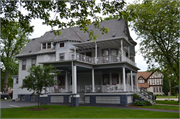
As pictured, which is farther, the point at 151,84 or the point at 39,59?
the point at 151,84

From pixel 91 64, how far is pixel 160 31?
10.7 metres

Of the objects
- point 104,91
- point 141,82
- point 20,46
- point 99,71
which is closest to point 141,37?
point 99,71

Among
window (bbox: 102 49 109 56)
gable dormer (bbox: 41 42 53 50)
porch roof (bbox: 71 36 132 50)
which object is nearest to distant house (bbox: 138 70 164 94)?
window (bbox: 102 49 109 56)

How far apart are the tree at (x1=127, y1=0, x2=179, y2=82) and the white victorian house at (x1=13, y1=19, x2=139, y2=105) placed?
2.34m

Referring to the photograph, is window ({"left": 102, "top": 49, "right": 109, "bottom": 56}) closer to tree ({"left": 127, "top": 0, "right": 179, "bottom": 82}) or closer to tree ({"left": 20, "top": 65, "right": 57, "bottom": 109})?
tree ({"left": 127, "top": 0, "right": 179, "bottom": 82})

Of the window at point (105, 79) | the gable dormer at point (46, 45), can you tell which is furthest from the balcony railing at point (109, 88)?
the gable dormer at point (46, 45)

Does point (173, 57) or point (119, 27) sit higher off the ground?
point (119, 27)

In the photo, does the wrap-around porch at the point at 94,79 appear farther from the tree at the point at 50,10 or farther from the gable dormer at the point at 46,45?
the tree at the point at 50,10

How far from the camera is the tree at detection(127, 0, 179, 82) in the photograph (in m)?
24.0

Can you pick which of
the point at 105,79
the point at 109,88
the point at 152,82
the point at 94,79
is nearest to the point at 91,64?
the point at 109,88

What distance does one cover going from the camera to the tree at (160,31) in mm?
23969

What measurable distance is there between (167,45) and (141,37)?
3.86 metres

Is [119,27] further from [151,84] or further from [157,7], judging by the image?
[151,84]

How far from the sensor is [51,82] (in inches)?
654
